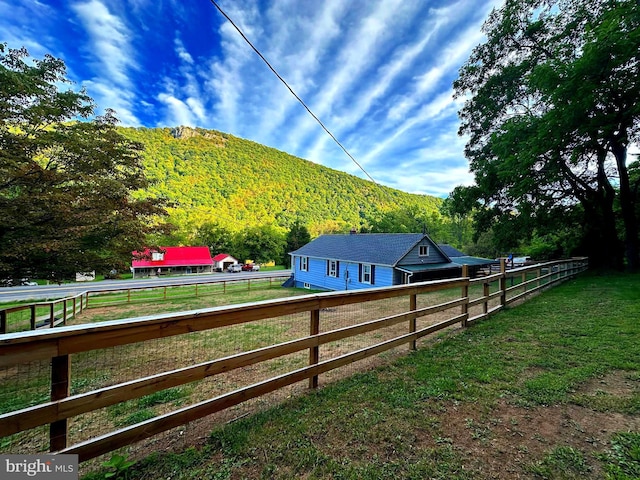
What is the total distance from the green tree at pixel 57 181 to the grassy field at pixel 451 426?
5.42m

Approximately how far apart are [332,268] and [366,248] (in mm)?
2851

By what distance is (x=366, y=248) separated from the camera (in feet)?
59.8

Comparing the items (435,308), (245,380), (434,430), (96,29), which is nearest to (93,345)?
(245,380)

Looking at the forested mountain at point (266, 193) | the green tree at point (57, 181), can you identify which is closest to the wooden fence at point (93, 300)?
the green tree at point (57, 181)

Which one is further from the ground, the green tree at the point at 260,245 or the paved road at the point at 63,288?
the green tree at the point at 260,245

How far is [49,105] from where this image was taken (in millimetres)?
5281

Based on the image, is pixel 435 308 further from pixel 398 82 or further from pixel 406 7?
pixel 398 82

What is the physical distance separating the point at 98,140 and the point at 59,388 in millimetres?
6224

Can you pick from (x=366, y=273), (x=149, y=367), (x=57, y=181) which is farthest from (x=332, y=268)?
(x=57, y=181)

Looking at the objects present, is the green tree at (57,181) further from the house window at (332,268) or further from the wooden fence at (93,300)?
the house window at (332,268)

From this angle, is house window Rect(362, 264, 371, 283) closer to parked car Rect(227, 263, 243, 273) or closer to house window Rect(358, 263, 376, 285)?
house window Rect(358, 263, 376, 285)

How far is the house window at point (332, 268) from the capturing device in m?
18.7

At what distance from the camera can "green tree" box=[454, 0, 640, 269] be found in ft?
29.3

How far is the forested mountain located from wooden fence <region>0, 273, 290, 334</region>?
76.7 feet
